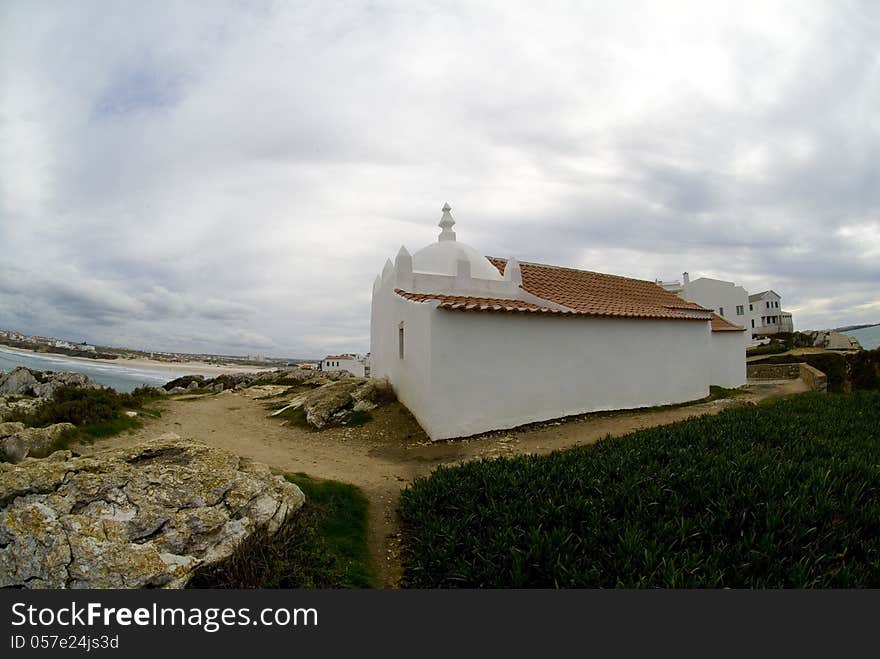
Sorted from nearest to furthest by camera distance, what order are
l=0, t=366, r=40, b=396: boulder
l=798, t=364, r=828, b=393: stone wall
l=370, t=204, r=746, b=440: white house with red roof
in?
l=370, t=204, r=746, b=440: white house with red roof
l=0, t=366, r=40, b=396: boulder
l=798, t=364, r=828, b=393: stone wall

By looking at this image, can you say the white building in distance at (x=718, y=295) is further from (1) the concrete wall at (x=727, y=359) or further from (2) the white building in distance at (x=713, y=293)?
(1) the concrete wall at (x=727, y=359)

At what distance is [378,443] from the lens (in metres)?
10.1

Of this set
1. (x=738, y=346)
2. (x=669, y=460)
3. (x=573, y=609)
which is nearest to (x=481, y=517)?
(x=573, y=609)

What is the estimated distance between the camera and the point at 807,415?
8805 millimetres

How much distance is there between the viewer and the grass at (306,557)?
4.05 meters

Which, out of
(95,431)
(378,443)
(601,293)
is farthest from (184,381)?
(601,293)

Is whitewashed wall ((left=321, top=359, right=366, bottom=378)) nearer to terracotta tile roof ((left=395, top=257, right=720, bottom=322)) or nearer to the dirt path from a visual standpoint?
terracotta tile roof ((left=395, top=257, right=720, bottom=322))

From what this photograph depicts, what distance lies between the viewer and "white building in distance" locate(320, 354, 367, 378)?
40.5m

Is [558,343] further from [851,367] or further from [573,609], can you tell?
[851,367]

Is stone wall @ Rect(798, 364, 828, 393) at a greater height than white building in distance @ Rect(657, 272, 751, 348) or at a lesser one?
lesser

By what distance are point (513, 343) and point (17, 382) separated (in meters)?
17.1

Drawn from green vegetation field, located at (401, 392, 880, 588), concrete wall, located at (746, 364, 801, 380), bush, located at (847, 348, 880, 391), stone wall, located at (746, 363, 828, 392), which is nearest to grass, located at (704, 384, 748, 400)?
stone wall, located at (746, 363, 828, 392)

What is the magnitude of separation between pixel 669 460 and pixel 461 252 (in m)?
9.55

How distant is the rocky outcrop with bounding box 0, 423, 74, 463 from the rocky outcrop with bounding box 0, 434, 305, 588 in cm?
268
